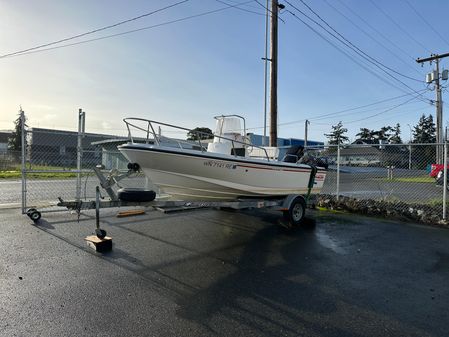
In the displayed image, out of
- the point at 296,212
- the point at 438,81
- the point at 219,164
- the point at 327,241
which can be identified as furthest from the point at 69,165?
the point at 438,81

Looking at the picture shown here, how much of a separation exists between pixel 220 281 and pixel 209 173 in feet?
7.90

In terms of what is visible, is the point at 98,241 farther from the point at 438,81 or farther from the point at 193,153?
the point at 438,81

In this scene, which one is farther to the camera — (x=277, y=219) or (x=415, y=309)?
(x=277, y=219)

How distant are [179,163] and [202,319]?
314 centimetres

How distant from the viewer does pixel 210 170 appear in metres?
6.20

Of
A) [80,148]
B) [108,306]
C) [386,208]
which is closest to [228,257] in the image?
[108,306]

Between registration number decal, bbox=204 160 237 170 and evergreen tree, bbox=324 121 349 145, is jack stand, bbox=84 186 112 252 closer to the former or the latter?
registration number decal, bbox=204 160 237 170

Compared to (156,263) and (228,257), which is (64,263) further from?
(228,257)

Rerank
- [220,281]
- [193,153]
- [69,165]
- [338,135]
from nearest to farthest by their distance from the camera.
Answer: [220,281] → [193,153] → [69,165] → [338,135]

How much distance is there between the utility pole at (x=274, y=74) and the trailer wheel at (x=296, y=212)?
4.66 metres

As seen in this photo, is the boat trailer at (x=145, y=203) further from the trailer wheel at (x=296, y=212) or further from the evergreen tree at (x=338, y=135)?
the evergreen tree at (x=338, y=135)

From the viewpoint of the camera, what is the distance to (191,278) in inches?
171

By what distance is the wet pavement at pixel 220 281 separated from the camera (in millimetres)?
3148

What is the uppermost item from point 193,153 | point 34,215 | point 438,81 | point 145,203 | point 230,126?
point 438,81
